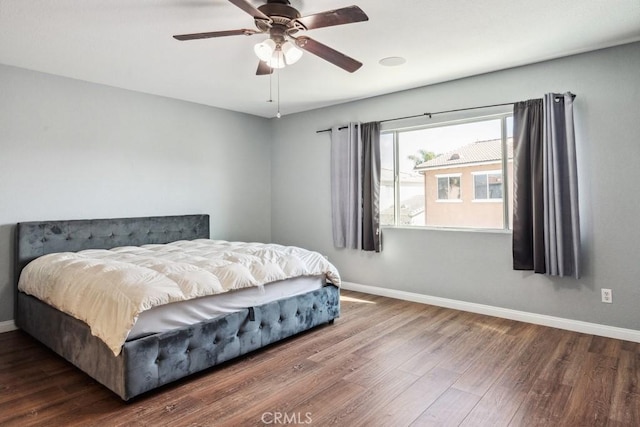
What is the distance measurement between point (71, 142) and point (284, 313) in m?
2.96

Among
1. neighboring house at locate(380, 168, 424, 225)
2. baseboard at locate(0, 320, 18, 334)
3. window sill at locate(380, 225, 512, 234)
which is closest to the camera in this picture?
baseboard at locate(0, 320, 18, 334)

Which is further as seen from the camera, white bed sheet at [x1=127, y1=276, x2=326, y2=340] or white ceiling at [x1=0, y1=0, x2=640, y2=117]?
white ceiling at [x1=0, y1=0, x2=640, y2=117]

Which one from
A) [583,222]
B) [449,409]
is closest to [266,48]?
[449,409]

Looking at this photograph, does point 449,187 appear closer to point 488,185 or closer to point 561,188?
point 488,185

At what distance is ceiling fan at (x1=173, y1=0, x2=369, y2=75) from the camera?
6.95ft

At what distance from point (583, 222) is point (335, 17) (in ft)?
9.52

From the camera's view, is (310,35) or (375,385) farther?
(310,35)

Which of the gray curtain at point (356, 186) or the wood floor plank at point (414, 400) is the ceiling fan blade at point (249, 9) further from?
the gray curtain at point (356, 186)

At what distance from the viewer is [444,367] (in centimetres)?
273

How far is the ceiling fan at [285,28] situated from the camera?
212 centimetres

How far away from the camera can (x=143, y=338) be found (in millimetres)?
2293

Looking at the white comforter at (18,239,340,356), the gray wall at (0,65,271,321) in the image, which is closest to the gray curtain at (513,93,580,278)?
the white comforter at (18,239,340,356)

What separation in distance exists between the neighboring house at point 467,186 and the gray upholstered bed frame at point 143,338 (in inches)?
66.0

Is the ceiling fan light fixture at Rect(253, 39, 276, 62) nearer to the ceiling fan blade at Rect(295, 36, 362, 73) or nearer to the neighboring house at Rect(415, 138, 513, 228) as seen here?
the ceiling fan blade at Rect(295, 36, 362, 73)
